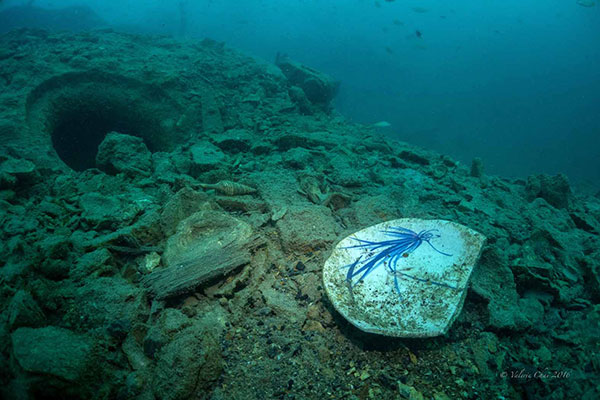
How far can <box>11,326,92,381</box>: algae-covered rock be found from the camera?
4.18ft

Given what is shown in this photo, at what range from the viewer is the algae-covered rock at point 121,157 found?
4.00 metres

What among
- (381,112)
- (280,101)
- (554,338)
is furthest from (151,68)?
(381,112)

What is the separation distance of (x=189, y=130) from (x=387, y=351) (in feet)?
18.9

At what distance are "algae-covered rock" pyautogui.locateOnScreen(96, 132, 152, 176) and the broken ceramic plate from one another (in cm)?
→ 343

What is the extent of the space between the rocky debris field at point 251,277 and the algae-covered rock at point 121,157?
0.09 feet

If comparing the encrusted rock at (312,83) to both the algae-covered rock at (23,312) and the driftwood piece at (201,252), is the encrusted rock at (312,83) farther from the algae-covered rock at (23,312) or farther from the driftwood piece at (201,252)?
the algae-covered rock at (23,312)

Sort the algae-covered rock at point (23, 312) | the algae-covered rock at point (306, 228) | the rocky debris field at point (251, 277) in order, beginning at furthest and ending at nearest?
the algae-covered rock at point (306, 228) → the rocky debris field at point (251, 277) → the algae-covered rock at point (23, 312)

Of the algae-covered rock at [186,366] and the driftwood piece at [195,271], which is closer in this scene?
the algae-covered rock at [186,366]

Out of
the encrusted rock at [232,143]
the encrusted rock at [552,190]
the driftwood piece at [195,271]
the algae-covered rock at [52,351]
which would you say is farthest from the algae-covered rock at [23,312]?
the encrusted rock at [552,190]

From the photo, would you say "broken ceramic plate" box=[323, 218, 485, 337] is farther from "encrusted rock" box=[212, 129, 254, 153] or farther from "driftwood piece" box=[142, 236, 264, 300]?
"encrusted rock" box=[212, 129, 254, 153]

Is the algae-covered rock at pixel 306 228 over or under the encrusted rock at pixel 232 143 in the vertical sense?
over

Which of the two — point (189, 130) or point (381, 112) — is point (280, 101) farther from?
point (381, 112)

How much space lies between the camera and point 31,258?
194 cm

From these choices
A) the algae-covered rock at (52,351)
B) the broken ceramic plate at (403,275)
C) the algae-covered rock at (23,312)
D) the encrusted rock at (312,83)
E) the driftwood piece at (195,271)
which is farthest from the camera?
the encrusted rock at (312,83)
